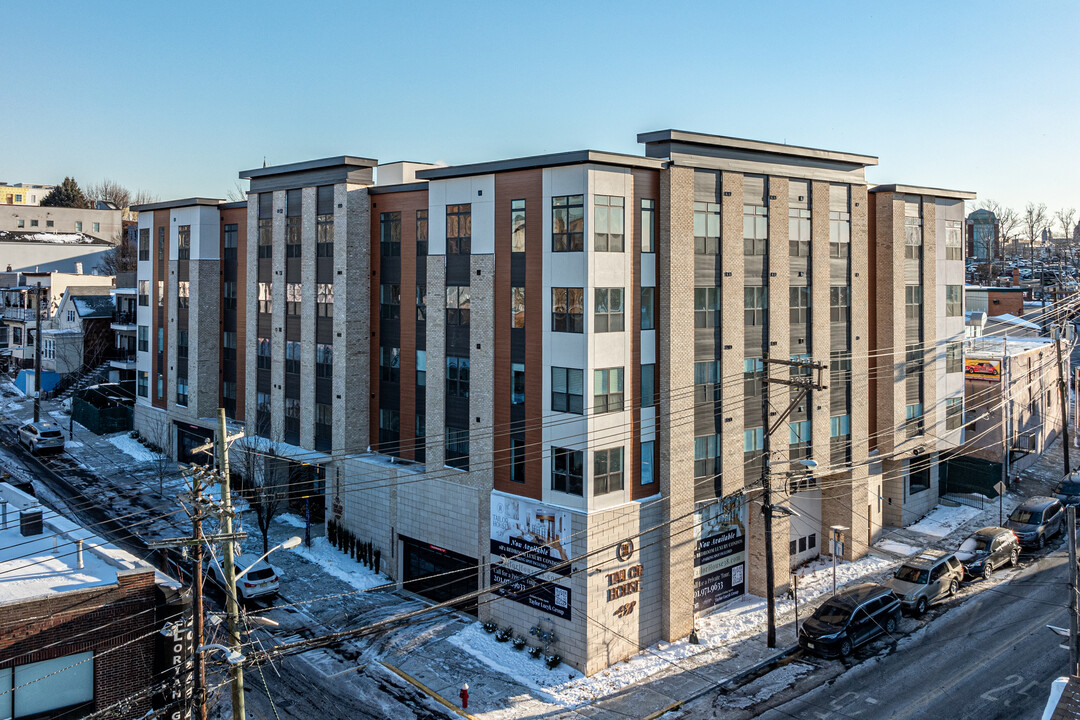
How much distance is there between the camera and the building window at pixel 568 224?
29.3 metres

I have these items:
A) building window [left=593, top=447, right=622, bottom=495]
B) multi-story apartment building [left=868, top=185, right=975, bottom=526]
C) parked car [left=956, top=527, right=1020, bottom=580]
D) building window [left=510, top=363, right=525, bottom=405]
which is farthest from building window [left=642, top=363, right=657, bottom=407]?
parked car [left=956, top=527, right=1020, bottom=580]

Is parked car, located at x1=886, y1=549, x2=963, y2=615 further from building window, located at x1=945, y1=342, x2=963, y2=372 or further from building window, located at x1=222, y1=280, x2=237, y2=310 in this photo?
building window, located at x1=222, y1=280, x2=237, y2=310

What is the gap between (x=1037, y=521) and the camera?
127ft

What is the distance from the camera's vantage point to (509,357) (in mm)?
31750

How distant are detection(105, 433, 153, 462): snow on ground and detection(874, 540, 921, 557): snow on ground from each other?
43182 millimetres

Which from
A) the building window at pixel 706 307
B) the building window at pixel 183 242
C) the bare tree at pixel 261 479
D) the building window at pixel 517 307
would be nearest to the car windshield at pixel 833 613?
the building window at pixel 706 307

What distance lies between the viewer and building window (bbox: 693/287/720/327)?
32.0 meters

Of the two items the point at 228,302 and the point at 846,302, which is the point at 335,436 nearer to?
the point at 228,302

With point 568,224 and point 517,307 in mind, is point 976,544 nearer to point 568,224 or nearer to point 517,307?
point 517,307

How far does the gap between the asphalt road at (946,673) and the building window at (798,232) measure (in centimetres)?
1551

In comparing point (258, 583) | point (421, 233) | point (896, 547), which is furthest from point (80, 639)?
point (896, 547)

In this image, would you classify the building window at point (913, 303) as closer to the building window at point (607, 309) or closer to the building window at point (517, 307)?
the building window at point (607, 309)

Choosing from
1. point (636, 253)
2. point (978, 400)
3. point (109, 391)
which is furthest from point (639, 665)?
point (109, 391)

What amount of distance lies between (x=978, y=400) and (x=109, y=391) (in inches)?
2413
